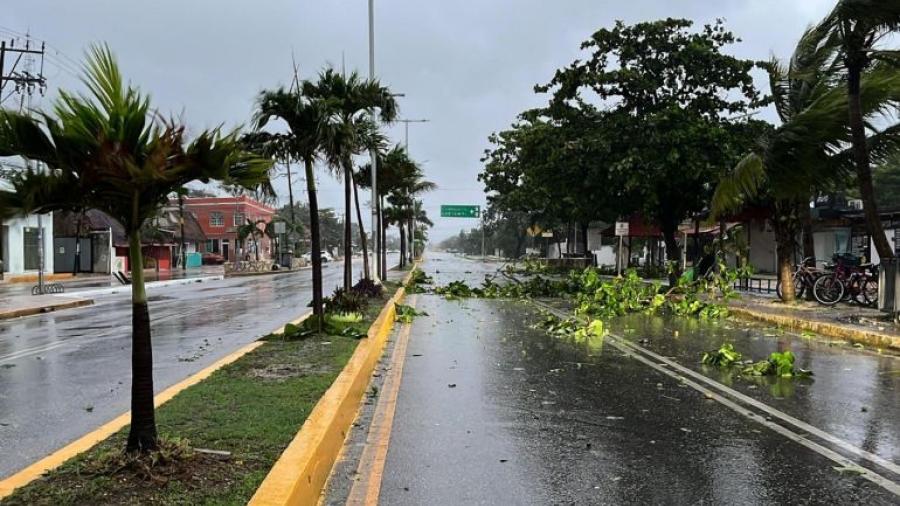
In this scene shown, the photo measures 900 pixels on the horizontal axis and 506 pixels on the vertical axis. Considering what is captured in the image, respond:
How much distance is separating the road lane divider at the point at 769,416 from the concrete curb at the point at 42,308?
16.0 meters

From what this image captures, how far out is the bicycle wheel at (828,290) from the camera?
17781 mm

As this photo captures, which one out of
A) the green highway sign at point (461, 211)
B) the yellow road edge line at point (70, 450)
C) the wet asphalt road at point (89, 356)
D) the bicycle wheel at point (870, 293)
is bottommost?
the wet asphalt road at point (89, 356)

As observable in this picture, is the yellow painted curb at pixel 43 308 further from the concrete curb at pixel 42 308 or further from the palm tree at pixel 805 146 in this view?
the palm tree at pixel 805 146

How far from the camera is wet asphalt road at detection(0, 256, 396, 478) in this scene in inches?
271

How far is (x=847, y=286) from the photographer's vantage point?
1770 cm

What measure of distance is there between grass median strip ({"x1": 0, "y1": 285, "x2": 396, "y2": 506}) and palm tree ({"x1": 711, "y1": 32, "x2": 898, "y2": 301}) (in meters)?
12.0

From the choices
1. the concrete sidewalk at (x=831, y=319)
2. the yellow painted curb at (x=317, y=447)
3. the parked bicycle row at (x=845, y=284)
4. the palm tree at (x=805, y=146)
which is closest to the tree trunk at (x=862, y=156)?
the palm tree at (x=805, y=146)

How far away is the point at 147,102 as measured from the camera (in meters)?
4.43

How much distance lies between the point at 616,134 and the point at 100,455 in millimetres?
20855

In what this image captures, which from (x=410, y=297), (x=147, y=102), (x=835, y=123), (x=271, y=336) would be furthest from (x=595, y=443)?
(x=410, y=297)

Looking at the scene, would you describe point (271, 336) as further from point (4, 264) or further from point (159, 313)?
point (4, 264)

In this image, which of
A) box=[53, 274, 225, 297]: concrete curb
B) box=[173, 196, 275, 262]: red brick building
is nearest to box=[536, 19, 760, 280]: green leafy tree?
box=[53, 274, 225, 297]: concrete curb

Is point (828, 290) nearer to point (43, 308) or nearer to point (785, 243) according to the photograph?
point (785, 243)

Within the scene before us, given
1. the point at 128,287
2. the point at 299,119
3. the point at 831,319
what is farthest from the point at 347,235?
the point at 128,287
